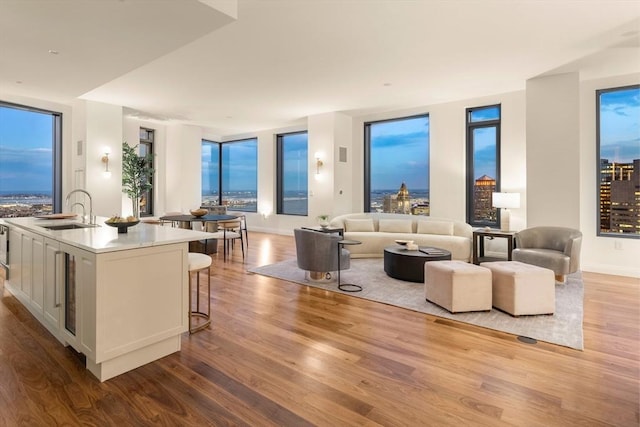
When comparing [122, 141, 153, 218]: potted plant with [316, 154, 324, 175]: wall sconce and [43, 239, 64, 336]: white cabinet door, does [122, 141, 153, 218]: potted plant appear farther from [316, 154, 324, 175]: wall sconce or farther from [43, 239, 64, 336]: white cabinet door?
[43, 239, 64, 336]: white cabinet door

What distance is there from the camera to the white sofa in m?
5.87

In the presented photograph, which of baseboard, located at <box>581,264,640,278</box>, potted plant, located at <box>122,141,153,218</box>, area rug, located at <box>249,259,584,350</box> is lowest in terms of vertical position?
area rug, located at <box>249,259,584,350</box>

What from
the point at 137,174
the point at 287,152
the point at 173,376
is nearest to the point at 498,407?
the point at 173,376

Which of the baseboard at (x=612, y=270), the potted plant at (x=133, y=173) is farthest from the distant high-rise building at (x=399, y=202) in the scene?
the potted plant at (x=133, y=173)

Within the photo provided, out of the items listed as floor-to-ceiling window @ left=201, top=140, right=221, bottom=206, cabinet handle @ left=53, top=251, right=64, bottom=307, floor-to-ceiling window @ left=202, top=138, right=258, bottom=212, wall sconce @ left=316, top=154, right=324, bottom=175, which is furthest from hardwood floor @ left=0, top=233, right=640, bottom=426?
floor-to-ceiling window @ left=201, top=140, right=221, bottom=206

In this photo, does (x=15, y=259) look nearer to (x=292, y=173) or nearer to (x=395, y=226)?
(x=395, y=226)

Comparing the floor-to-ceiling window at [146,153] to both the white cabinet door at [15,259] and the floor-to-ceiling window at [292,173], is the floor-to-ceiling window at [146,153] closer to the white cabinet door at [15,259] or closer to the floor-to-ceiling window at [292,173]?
the floor-to-ceiling window at [292,173]

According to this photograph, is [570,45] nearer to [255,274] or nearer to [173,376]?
[255,274]

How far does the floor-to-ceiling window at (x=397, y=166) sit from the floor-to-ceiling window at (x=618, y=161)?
2.98 metres

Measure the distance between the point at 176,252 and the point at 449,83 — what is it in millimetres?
5078

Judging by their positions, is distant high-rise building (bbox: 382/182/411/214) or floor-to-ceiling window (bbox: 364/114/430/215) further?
distant high-rise building (bbox: 382/182/411/214)

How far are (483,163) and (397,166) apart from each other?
6.46ft

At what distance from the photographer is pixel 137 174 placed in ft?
25.5

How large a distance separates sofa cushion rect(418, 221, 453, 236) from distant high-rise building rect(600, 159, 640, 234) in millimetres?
2305
